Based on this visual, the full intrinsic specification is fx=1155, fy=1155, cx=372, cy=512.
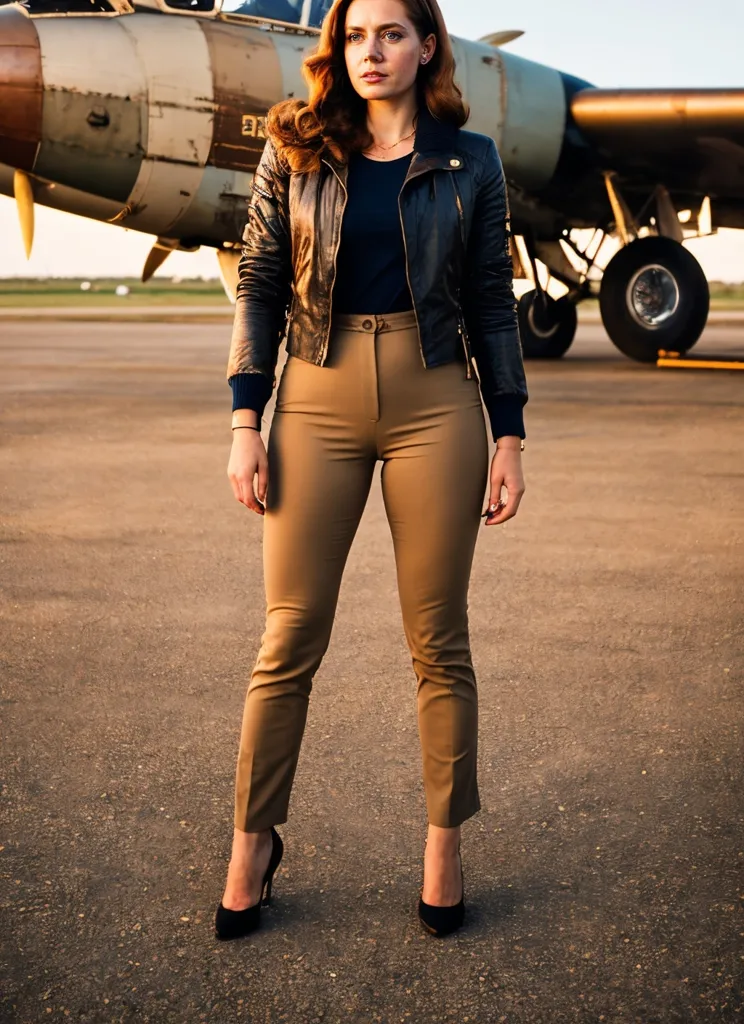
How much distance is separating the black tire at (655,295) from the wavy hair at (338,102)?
1240cm

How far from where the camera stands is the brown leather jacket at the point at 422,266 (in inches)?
94.9

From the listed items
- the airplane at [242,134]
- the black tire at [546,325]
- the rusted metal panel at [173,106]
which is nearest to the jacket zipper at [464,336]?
the airplane at [242,134]

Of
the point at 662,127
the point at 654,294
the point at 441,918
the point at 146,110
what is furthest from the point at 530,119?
the point at 441,918

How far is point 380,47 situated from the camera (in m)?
2.39

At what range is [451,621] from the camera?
Result: 2527 mm

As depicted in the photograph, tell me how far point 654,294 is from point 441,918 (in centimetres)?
1295

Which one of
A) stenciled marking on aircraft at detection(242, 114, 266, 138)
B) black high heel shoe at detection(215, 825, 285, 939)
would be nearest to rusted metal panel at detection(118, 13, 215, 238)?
stenciled marking on aircraft at detection(242, 114, 266, 138)

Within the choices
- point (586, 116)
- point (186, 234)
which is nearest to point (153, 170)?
point (186, 234)

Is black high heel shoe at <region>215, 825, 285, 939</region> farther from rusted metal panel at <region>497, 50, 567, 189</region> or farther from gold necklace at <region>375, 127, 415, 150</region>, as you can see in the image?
rusted metal panel at <region>497, 50, 567, 189</region>

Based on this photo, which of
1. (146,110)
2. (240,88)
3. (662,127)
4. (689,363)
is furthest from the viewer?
(689,363)

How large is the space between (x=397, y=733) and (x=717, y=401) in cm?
931

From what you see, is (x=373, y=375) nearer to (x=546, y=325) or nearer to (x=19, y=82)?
(x=19, y=82)

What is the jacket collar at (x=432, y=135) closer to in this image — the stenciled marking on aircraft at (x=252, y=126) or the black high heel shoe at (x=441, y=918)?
the black high heel shoe at (x=441, y=918)

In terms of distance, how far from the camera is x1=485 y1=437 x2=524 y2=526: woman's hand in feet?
8.42
